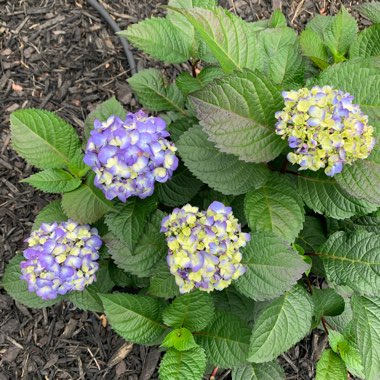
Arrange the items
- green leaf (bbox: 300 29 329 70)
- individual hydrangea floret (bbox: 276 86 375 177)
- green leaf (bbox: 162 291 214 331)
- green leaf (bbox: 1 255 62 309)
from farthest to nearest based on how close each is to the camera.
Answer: green leaf (bbox: 300 29 329 70) < green leaf (bbox: 1 255 62 309) < green leaf (bbox: 162 291 214 331) < individual hydrangea floret (bbox: 276 86 375 177)

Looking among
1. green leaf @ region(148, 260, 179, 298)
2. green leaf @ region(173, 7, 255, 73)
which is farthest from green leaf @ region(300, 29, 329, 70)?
green leaf @ region(148, 260, 179, 298)

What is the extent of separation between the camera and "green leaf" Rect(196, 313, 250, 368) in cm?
180

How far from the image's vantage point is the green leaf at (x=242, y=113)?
1537mm

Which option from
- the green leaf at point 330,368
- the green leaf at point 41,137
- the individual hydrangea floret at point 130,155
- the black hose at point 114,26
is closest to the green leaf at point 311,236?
the green leaf at point 330,368

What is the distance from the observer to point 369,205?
1737 millimetres

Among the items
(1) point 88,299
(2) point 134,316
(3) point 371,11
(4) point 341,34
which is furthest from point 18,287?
(3) point 371,11

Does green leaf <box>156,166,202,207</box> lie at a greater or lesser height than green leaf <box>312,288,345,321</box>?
greater

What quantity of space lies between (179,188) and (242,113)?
0.50 metres

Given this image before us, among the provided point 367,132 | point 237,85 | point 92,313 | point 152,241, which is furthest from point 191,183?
point 92,313

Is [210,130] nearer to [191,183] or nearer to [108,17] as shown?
[191,183]

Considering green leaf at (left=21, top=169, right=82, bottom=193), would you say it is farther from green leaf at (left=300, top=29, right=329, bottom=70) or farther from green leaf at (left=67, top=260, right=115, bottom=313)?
green leaf at (left=300, top=29, right=329, bottom=70)

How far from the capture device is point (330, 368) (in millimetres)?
1929

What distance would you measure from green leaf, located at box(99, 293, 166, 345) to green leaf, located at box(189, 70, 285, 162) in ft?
2.11

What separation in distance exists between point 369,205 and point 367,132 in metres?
0.38
